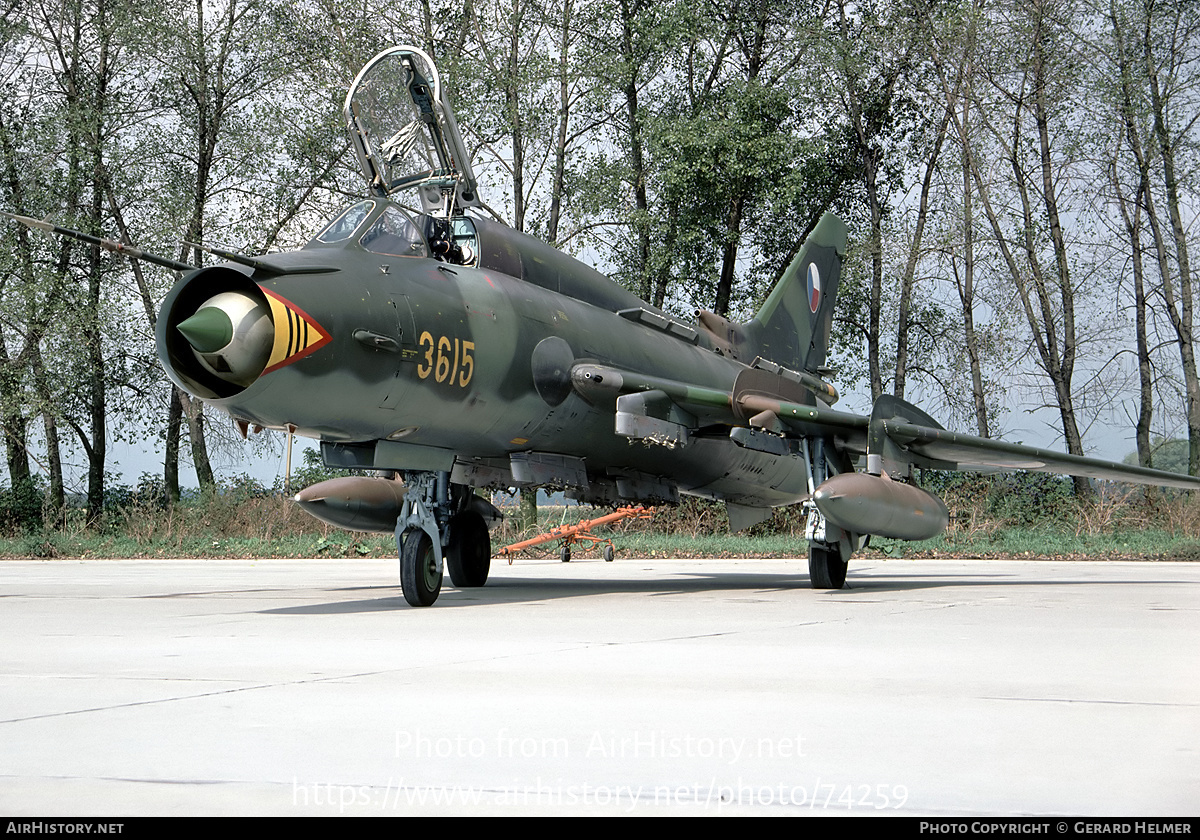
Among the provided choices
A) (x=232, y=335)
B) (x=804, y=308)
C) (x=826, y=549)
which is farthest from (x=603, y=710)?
(x=804, y=308)

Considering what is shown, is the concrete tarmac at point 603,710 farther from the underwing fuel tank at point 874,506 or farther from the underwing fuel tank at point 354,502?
the underwing fuel tank at point 354,502

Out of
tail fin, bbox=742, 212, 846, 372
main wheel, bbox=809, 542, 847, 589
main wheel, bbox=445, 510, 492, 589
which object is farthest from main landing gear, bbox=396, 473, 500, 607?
tail fin, bbox=742, 212, 846, 372

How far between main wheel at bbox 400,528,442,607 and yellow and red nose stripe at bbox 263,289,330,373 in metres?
2.44

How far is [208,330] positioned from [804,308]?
11402 millimetres

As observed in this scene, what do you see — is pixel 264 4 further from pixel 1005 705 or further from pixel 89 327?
pixel 1005 705

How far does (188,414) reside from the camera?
107ft

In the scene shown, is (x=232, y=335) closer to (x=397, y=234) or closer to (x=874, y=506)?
(x=397, y=234)

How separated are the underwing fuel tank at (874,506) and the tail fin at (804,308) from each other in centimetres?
492

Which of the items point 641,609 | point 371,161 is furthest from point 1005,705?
point 371,161

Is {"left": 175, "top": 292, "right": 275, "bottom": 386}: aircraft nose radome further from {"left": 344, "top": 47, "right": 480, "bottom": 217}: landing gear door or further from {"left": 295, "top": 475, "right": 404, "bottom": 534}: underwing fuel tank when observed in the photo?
{"left": 295, "top": 475, "right": 404, "bottom": 534}: underwing fuel tank

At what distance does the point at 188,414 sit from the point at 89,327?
386 centimetres

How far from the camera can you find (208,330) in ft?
24.5

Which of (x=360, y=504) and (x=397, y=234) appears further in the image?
(x=360, y=504)

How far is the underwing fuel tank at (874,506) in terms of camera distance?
11.0m
